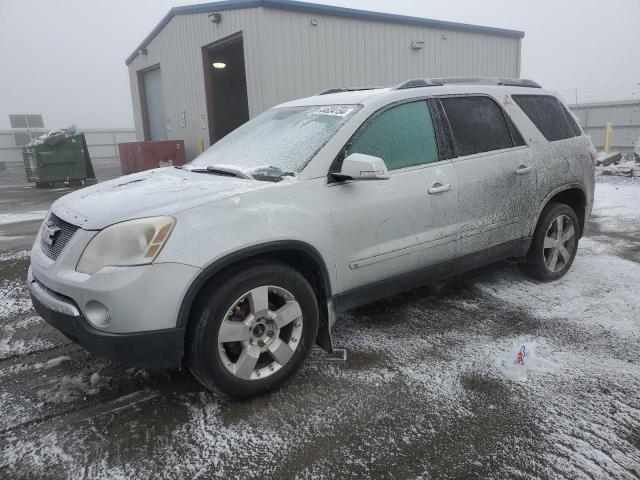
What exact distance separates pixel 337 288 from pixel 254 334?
60 cm

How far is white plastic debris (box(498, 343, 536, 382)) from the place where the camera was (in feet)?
9.62

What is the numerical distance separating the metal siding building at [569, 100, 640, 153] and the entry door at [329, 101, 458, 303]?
19513 mm

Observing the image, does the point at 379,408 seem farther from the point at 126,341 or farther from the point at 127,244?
the point at 127,244

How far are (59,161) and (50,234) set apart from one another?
1300 centimetres

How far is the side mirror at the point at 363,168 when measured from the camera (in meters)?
2.79

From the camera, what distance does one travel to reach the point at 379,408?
2668mm

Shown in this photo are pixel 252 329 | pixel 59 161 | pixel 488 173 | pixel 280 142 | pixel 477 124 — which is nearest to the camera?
pixel 252 329

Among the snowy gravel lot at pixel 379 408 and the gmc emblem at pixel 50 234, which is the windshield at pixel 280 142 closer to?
the gmc emblem at pixel 50 234

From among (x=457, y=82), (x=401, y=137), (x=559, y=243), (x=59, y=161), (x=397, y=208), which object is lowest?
(x=559, y=243)

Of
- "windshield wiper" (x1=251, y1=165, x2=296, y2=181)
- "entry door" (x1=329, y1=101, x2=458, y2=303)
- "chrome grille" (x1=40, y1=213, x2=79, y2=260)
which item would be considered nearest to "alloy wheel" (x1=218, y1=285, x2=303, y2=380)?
"entry door" (x1=329, y1=101, x2=458, y2=303)

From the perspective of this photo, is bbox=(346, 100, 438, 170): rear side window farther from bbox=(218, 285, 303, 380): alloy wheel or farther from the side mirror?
bbox=(218, 285, 303, 380): alloy wheel

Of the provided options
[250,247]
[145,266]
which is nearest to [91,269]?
[145,266]

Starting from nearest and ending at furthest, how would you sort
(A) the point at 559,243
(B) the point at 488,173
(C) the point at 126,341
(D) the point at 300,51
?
1. (C) the point at 126,341
2. (B) the point at 488,173
3. (A) the point at 559,243
4. (D) the point at 300,51

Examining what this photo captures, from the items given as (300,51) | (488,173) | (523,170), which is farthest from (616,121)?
(488,173)
